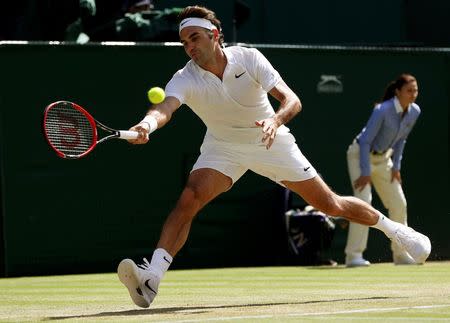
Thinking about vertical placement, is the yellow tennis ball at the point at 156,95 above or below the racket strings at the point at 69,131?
above

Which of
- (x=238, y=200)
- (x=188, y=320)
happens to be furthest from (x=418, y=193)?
(x=188, y=320)

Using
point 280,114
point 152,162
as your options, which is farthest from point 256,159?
point 152,162

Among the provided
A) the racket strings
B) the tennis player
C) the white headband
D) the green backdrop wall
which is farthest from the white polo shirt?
the green backdrop wall

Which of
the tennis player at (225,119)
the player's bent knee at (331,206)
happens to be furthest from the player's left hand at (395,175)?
the player's bent knee at (331,206)

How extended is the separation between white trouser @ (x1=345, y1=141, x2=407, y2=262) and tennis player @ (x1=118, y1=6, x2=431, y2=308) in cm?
426

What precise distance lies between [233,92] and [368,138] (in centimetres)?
454

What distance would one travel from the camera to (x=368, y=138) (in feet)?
41.3

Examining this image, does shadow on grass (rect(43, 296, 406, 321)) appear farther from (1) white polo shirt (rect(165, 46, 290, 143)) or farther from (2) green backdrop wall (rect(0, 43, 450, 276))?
(2) green backdrop wall (rect(0, 43, 450, 276))

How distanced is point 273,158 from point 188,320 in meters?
1.77

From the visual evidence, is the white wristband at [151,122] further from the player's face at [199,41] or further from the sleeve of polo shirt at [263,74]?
the sleeve of polo shirt at [263,74]

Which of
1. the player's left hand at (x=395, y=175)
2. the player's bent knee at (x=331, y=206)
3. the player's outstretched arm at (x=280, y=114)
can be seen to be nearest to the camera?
the player's outstretched arm at (x=280, y=114)

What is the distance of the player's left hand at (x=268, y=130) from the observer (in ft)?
24.6

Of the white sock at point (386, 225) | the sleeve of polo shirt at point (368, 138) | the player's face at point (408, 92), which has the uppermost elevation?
the white sock at point (386, 225)

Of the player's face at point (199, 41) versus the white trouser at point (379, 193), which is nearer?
the player's face at point (199, 41)
